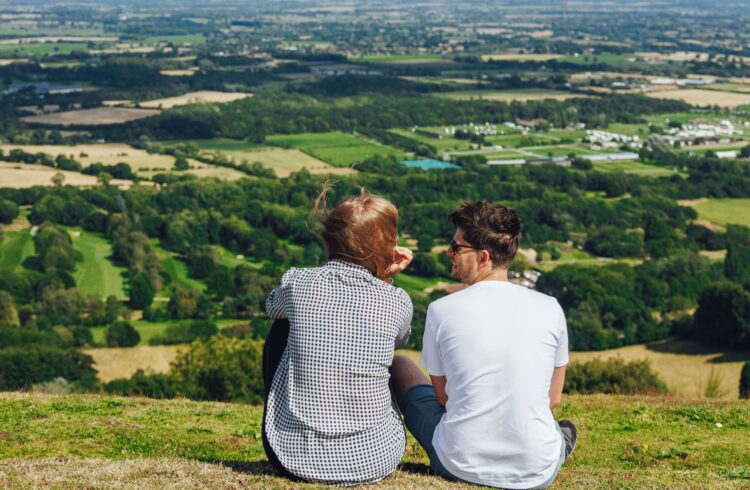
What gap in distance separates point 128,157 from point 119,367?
6053 centimetres

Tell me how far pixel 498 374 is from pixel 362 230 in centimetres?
143

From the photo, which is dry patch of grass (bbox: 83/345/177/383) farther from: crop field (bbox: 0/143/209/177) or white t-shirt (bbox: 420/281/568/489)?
crop field (bbox: 0/143/209/177)

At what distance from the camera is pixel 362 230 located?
6.51m

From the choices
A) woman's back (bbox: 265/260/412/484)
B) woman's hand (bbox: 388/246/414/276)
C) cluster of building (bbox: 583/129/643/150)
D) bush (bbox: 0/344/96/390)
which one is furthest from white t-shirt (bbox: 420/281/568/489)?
cluster of building (bbox: 583/129/643/150)

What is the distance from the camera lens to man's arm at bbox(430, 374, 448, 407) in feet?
21.8

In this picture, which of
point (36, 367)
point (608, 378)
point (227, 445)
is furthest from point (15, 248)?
point (227, 445)

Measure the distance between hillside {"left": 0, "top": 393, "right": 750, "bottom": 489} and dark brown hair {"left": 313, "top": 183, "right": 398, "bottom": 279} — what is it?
5.70 feet

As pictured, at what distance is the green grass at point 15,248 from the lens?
187ft

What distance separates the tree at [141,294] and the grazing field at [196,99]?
82652mm

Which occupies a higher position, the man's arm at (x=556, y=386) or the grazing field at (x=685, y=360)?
the man's arm at (x=556, y=386)

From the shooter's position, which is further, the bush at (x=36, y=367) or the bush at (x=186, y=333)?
the bush at (x=186, y=333)

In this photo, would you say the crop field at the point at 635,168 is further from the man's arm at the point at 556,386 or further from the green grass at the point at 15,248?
the man's arm at the point at 556,386

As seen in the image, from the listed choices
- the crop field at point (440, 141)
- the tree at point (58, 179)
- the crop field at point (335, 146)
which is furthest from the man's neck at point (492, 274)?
the crop field at point (440, 141)

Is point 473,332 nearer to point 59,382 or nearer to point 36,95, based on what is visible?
point 59,382
